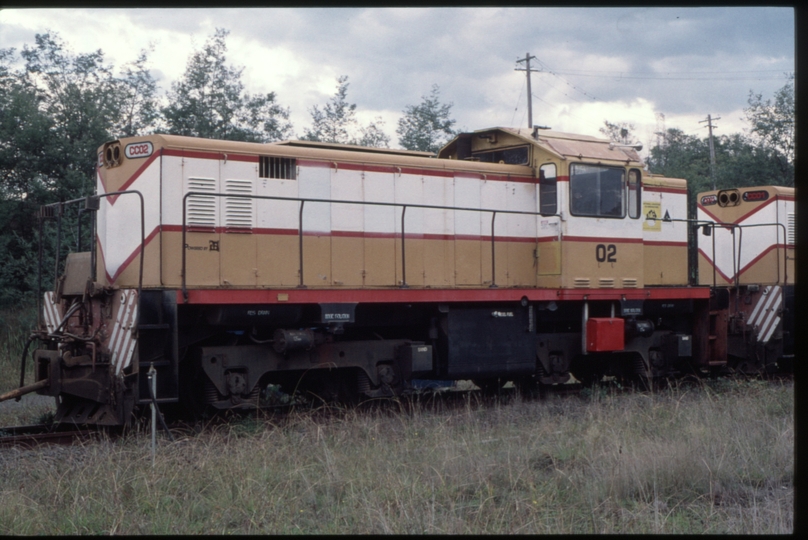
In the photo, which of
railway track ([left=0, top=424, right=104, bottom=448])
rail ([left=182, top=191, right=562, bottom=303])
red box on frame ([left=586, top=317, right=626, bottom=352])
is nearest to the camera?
railway track ([left=0, top=424, right=104, bottom=448])

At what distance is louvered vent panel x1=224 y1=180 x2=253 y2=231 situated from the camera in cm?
922

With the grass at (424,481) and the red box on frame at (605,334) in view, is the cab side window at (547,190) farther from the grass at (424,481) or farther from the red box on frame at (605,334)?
the grass at (424,481)

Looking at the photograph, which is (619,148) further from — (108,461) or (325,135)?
(325,135)

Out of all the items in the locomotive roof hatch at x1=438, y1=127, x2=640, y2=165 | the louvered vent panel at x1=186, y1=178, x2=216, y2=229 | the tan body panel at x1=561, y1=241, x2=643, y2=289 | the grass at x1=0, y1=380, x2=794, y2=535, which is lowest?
the grass at x1=0, y1=380, x2=794, y2=535

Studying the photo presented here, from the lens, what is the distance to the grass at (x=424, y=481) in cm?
504

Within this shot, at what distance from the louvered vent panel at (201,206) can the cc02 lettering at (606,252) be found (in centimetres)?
564

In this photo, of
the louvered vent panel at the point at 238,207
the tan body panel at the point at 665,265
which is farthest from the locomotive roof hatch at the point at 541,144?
the louvered vent panel at the point at 238,207

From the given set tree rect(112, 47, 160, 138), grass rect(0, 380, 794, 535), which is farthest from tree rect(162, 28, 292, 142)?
grass rect(0, 380, 794, 535)

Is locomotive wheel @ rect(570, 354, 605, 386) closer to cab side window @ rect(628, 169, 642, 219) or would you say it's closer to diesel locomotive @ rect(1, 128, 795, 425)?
diesel locomotive @ rect(1, 128, 795, 425)

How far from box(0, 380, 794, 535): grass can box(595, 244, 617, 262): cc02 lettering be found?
368 cm

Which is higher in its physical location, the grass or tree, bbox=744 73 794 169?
tree, bbox=744 73 794 169

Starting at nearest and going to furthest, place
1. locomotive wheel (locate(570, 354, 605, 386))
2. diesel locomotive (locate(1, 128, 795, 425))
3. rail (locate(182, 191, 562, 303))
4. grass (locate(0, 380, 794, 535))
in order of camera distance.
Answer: grass (locate(0, 380, 794, 535)) → rail (locate(182, 191, 562, 303)) → diesel locomotive (locate(1, 128, 795, 425)) → locomotive wheel (locate(570, 354, 605, 386))

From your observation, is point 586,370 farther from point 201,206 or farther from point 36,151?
point 36,151

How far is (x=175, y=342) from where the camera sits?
8289 millimetres
